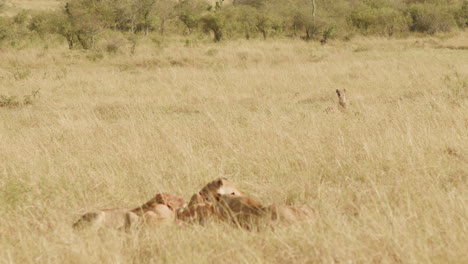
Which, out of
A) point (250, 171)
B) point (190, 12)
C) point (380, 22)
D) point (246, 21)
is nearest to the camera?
point (250, 171)

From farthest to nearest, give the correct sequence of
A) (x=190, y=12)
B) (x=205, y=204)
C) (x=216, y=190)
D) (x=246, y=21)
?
(x=190, y=12) < (x=246, y=21) < (x=216, y=190) < (x=205, y=204)

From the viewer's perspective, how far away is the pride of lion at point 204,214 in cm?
267

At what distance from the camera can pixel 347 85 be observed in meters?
11.2

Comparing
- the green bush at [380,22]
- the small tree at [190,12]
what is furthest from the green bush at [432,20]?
the small tree at [190,12]

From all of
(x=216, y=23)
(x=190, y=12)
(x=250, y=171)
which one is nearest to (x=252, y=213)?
(x=250, y=171)

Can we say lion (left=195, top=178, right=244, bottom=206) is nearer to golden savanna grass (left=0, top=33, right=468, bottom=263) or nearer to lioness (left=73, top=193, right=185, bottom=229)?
lioness (left=73, top=193, right=185, bottom=229)

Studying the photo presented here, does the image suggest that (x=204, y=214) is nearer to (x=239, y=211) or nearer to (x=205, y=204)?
(x=205, y=204)

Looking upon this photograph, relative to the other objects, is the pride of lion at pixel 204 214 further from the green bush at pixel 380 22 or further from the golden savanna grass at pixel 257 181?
the green bush at pixel 380 22

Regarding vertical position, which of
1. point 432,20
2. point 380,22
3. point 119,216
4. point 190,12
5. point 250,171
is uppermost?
point 190,12

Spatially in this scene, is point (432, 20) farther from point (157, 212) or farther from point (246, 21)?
point (157, 212)

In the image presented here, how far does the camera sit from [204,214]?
2.83m

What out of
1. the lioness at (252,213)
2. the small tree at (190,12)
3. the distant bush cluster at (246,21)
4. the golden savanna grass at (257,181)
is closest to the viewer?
the golden savanna grass at (257,181)

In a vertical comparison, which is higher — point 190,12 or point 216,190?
point 190,12

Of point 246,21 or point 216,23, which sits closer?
point 216,23
